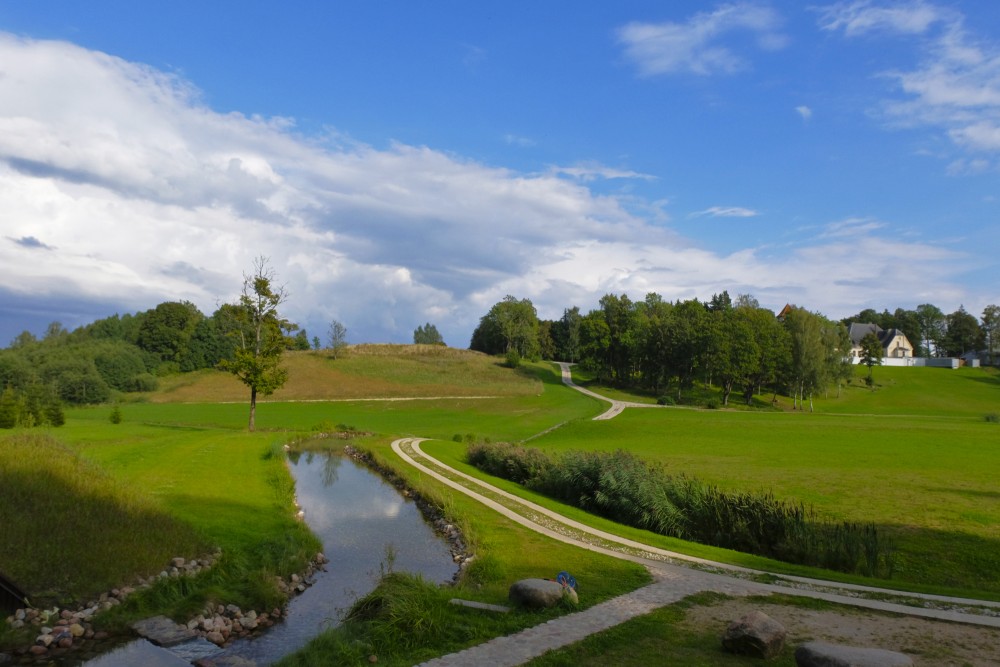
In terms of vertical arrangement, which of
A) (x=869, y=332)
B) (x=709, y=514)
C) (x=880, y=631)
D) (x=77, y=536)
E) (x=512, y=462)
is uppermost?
(x=869, y=332)

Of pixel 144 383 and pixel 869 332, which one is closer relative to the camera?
pixel 144 383

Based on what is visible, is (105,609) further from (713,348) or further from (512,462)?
(713,348)

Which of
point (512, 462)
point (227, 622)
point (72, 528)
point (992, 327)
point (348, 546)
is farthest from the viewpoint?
point (992, 327)

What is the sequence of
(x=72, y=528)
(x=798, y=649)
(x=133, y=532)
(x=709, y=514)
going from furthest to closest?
1. (x=709, y=514)
2. (x=133, y=532)
3. (x=72, y=528)
4. (x=798, y=649)

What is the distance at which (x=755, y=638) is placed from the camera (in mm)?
9594

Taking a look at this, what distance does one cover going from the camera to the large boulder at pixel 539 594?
12.1 meters

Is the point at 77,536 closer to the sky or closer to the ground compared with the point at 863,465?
closer to the sky

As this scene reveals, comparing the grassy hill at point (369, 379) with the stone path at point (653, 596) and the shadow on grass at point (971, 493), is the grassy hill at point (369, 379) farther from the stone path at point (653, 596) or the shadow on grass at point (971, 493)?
the stone path at point (653, 596)

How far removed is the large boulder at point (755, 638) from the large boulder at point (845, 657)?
2.96 ft

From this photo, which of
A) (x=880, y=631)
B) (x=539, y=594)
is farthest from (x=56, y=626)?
(x=880, y=631)

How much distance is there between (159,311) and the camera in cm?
11306

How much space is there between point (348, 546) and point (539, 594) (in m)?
9.96

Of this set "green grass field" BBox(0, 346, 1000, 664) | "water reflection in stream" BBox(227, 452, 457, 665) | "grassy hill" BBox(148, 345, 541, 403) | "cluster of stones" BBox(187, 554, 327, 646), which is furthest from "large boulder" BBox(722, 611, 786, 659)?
"grassy hill" BBox(148, 345, 541, 403)

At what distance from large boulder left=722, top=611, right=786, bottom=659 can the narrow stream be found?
7.87 metres
